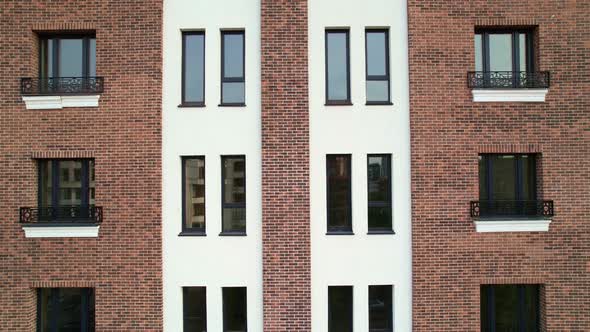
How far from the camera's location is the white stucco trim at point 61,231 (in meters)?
9.45

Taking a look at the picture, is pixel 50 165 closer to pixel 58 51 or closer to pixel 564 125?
pixel 58 51

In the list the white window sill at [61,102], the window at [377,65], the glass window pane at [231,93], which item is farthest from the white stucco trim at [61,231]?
the window at [377,65]

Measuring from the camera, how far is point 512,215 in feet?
31.4

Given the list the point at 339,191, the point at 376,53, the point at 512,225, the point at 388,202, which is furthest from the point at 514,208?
the point at 376,53

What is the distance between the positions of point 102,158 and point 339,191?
5603 millimetres

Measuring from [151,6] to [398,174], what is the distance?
277 inches

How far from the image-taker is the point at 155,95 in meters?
9.70

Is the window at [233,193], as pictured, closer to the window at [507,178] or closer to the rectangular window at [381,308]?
the rectangular window at [381,308]

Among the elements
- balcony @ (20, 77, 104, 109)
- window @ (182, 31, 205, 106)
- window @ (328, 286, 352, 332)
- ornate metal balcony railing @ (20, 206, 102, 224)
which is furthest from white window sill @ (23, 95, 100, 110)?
window @ (328, 286, 352, 332)

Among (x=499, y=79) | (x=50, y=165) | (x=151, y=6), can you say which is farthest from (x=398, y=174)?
(x=50, y=165)

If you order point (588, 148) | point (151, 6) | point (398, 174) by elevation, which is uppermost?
point (151, 6)

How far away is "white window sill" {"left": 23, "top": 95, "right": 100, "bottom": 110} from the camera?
31.6ft

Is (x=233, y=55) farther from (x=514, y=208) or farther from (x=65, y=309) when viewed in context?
(x=514, y=208)

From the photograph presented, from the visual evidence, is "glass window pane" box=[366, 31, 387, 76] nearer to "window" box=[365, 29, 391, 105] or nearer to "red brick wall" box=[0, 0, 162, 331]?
"window" box=[365, 29, 391, 105]
